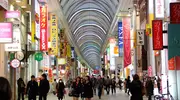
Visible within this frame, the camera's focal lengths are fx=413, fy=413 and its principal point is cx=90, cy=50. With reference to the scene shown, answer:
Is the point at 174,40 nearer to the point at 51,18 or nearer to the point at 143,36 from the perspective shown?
the point at 143,36

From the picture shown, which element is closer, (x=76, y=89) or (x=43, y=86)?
(x=43, y=86)

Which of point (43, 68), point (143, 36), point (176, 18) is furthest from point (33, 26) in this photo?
point (176, 18)

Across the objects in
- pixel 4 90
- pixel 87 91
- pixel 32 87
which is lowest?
pixel 87 91

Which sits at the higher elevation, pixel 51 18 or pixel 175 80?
pixel 51 18

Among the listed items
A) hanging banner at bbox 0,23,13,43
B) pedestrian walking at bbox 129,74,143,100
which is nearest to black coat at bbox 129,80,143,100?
pedestrian walking at bbox 129,74,143,100

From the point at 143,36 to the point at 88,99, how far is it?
13311 mm

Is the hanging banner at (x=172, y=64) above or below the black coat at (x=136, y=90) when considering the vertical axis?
above

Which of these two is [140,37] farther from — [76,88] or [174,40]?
[174,40]

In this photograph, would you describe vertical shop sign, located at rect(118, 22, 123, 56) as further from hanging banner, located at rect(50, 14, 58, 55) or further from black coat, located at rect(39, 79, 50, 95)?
black coat, located at rect(39, 79, 50, 95)

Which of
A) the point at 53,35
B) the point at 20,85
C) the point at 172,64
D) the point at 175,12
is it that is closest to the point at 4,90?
the point at 175,12

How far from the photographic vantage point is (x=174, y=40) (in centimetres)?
1677

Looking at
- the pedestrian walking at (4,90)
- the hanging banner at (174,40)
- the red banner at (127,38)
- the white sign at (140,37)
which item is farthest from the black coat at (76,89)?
the red banner at (127,38)

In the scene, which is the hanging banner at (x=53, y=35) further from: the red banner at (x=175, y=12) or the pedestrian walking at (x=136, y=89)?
the pedestrian walking at (x=136, y=89)


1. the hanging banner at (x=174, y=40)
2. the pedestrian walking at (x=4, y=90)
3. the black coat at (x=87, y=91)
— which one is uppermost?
the hanging banner at (x=174, y=40)
